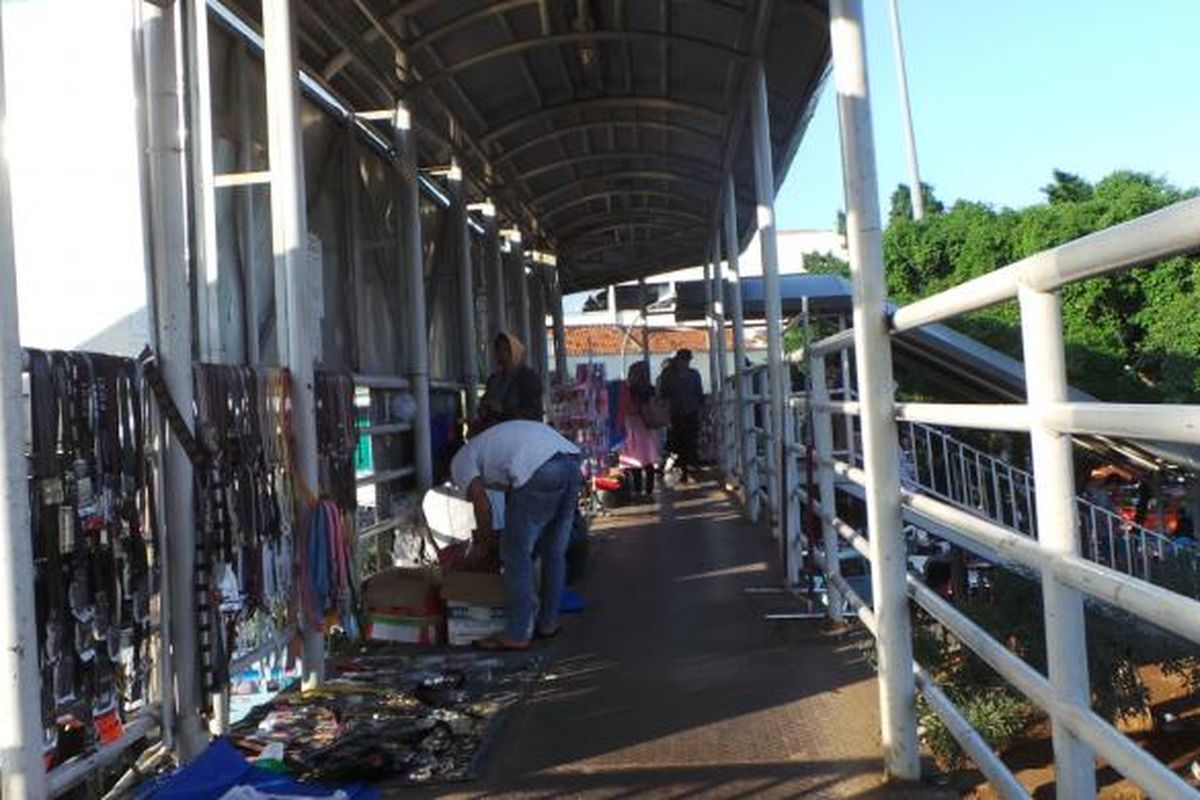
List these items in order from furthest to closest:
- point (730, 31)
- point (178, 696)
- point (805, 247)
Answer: point (805, 247), point (730, 31), point (178, 696)

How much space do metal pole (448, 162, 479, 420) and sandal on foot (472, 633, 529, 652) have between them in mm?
3719

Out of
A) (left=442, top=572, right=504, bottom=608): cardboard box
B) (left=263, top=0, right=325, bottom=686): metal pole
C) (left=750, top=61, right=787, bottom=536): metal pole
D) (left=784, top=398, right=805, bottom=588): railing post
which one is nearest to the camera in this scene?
(left=263, top=0, right=325, bottom=686): metal pole

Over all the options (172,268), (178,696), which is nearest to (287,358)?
(172,268)

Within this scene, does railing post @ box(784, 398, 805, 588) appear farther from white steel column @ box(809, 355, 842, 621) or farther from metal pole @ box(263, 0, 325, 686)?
metal pole @ box(263, 0, 325, 686)

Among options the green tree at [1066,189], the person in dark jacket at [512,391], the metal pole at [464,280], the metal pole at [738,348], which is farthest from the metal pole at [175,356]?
the green tree at [1066,189]

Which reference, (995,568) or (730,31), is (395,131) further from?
(995,568)

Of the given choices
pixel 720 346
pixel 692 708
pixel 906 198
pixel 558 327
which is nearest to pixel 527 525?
pixel 692 708

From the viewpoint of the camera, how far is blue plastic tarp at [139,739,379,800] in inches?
148

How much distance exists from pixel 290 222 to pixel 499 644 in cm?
246

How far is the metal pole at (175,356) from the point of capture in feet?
13.9

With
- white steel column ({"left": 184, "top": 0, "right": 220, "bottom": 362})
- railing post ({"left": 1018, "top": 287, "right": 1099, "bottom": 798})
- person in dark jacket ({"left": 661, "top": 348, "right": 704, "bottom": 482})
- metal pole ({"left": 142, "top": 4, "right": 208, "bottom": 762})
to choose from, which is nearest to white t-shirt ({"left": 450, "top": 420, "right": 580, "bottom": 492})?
white steel column ({"left": 184, "top": 0, "right": 220, "bottom": 362})

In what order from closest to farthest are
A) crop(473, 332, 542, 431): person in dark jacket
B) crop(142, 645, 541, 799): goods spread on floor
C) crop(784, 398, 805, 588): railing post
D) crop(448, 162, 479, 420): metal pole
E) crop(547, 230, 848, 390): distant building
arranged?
crop(142, 645, 541, 799): goods spread on floor → crop(784, 398, 805, 588): railing post → crop(473, 332, 542, 431): person in dark jacket → crop(448, 162, 479, 420): metal pole → crop(547, 230, 848, 390): distant building

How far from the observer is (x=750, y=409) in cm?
1105

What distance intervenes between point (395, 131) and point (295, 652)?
4.23 m
